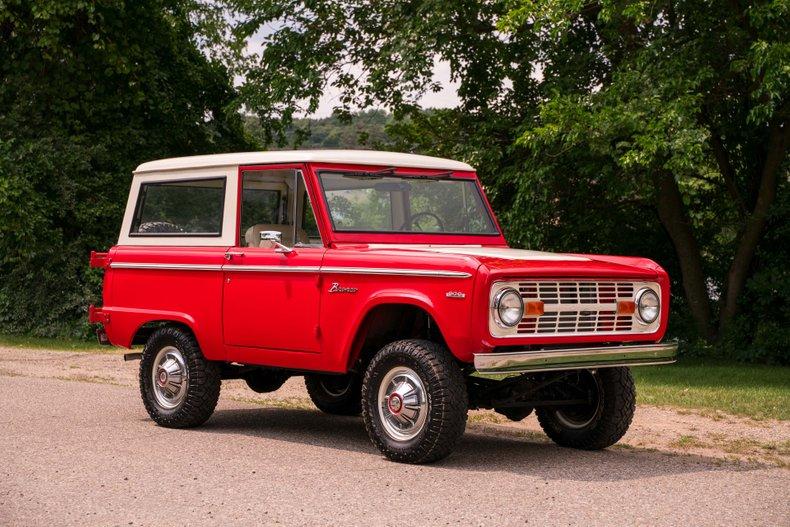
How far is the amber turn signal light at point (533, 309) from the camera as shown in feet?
26.2

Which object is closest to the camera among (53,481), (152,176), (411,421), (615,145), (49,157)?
(53,481)

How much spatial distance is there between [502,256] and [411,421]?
4.12 ft

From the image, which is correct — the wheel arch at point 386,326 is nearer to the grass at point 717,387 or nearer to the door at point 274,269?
the door at point 274,269

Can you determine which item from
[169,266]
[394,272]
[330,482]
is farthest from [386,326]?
[169,266]

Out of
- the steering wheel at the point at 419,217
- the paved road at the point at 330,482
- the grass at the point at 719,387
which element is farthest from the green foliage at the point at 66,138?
the steering wheel at the point at 419,217

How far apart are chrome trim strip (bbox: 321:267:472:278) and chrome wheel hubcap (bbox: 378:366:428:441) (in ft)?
2.04

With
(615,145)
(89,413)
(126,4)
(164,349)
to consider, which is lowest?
(89,413)

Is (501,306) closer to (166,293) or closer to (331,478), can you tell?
(331,478)

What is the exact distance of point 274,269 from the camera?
29.9 ft

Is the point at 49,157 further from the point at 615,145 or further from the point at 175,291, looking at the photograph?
the point at 175,291

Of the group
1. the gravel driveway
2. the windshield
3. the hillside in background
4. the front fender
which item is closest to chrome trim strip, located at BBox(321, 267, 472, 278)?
the front fender

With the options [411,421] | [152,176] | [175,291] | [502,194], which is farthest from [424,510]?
[502,194]

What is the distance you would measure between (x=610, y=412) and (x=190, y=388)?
324 cm

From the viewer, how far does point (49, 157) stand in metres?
21.4
